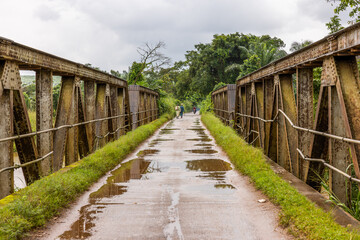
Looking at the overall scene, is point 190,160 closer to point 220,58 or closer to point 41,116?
point 41,116

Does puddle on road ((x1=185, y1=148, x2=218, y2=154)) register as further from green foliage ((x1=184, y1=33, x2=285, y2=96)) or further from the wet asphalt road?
green foliage ((x1=184, y1=33, x2=285, y2=96))

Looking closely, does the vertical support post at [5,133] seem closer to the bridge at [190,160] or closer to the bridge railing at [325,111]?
the bridge at [190,160]

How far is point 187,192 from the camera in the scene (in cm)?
587

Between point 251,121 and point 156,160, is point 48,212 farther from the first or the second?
point 251,121

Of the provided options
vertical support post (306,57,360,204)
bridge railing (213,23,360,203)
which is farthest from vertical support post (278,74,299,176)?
vertical support post (306,57,360,204)

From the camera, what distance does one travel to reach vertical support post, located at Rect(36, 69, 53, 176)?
6457mm

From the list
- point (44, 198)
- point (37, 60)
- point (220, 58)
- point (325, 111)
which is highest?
point (220, 58)

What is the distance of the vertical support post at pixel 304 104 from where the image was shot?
252 inches

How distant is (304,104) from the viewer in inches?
254

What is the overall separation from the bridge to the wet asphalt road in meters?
0.01

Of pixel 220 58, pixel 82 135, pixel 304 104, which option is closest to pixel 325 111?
pixel 304 104

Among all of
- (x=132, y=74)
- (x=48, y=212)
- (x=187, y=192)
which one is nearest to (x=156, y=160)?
(x=187, y=192)

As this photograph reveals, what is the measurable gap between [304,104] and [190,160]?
3573 millimetres

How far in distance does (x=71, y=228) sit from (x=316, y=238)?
106 inches
